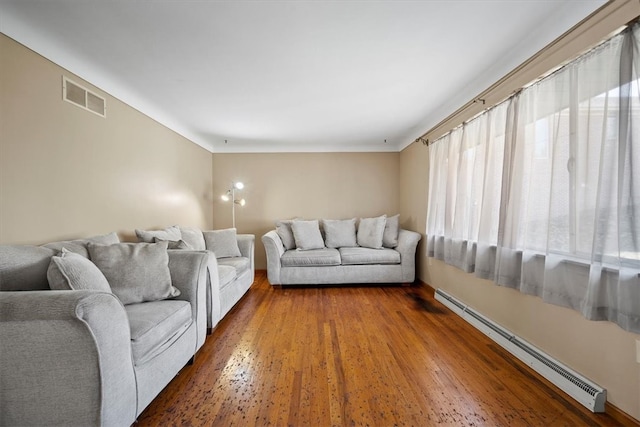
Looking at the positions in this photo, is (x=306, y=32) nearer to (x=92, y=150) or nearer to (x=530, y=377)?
(x=92, y=150)

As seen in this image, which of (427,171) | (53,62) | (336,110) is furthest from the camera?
(427,171)

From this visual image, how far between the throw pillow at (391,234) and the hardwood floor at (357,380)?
63.8 inches

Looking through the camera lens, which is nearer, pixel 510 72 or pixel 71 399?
pixel 71 399

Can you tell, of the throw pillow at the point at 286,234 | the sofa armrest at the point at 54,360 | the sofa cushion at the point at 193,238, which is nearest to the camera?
the sofa armrest at the point at 54,360

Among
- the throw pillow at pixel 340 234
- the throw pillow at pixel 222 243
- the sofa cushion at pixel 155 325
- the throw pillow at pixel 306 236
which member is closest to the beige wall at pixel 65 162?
the throw pillow at pixel 222 243

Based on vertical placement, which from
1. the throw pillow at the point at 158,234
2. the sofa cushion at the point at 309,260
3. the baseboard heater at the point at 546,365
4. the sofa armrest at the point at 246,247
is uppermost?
the throw pillow at the point at 158,234

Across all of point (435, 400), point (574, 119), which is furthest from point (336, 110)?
point (435, 400)

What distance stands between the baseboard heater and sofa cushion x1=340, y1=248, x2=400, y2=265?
139 centimetres

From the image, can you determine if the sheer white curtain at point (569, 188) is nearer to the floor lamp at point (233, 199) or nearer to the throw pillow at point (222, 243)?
the throw pillow at point (222, 243)

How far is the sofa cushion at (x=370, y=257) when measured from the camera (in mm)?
3996

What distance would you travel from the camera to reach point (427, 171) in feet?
12.9

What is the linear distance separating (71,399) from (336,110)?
3292 millimetres

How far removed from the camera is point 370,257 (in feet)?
13.1

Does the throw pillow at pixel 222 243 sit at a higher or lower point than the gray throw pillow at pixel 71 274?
lower
